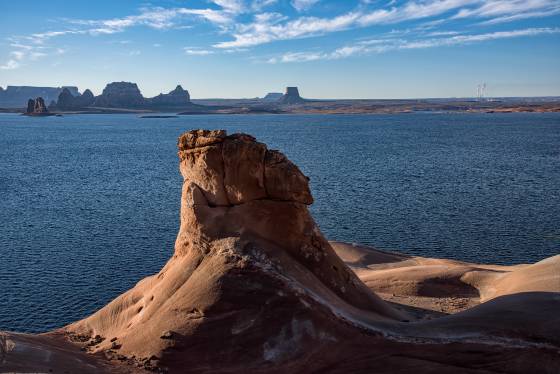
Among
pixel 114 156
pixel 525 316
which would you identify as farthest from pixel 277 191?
pixel 114 156

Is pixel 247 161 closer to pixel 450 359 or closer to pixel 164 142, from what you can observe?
pixel 450 359

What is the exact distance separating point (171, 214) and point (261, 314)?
1445 inches

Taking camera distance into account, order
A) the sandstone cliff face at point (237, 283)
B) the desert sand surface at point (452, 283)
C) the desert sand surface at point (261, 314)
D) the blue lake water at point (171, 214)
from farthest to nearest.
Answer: the blue lake water at point (171, 214) → the desert sand surface at point (452, 283) → the sandstone cliff face at point (237, 283) → the desert sand surface at point (261, 314)

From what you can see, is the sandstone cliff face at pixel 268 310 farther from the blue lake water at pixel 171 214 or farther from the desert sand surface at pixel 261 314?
the blue lake water at pixel 171 214

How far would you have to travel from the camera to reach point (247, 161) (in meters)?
21.2

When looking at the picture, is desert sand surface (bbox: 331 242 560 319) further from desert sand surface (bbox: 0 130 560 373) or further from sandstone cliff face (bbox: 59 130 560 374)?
sandstone cliff face (bbox: 59 130 560 374)

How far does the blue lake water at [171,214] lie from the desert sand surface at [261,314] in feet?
38.1

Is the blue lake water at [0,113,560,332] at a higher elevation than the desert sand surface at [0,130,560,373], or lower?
lower

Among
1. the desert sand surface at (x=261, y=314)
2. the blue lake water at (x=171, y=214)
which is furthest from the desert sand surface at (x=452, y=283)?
the blue lake water at (x=171, y=214)

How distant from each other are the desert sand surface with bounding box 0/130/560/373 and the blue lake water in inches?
457

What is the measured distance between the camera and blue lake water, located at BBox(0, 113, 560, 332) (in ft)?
117

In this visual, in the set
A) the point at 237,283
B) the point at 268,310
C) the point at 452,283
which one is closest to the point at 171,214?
the point at 452,283

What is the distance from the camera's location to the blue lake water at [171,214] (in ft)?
117

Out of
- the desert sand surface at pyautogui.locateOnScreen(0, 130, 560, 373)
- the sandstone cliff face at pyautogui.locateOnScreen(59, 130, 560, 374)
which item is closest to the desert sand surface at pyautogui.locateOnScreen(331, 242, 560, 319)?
the desert sand surface at pyautogui.locateOnScreen(0, 130, 560, 373)
